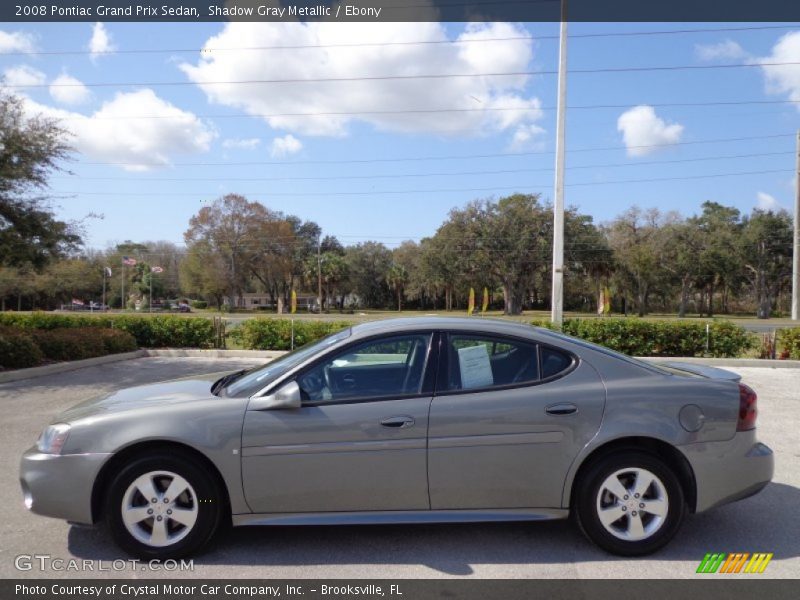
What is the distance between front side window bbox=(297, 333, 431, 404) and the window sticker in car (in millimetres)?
263

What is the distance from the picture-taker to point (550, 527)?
4508 millimetres

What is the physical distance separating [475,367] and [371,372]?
774 millimetres

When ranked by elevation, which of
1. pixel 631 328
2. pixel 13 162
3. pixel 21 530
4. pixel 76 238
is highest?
pixel 13 162

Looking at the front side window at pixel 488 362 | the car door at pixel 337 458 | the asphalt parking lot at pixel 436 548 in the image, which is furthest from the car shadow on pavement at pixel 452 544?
the front side window at pixel 488 362

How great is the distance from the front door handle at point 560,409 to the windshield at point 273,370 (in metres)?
1.47

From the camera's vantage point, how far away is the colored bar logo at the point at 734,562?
12.5 ft

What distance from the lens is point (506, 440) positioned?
3.92 metres

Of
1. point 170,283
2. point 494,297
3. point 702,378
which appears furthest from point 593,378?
point 170,283

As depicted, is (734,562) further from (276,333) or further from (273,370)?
(276,333)

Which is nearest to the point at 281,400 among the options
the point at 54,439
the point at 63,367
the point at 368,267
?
the point at 54,439

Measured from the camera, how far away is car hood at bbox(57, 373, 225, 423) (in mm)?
4098

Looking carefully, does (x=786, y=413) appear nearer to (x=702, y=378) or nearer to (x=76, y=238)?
(x=702, y=378)

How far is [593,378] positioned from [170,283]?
9360 centimetres

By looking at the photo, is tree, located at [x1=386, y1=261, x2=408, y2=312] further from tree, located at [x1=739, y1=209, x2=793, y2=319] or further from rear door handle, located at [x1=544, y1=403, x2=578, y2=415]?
rear door handle, located at [x1=544, y1=403, x2=578, y2=415]
